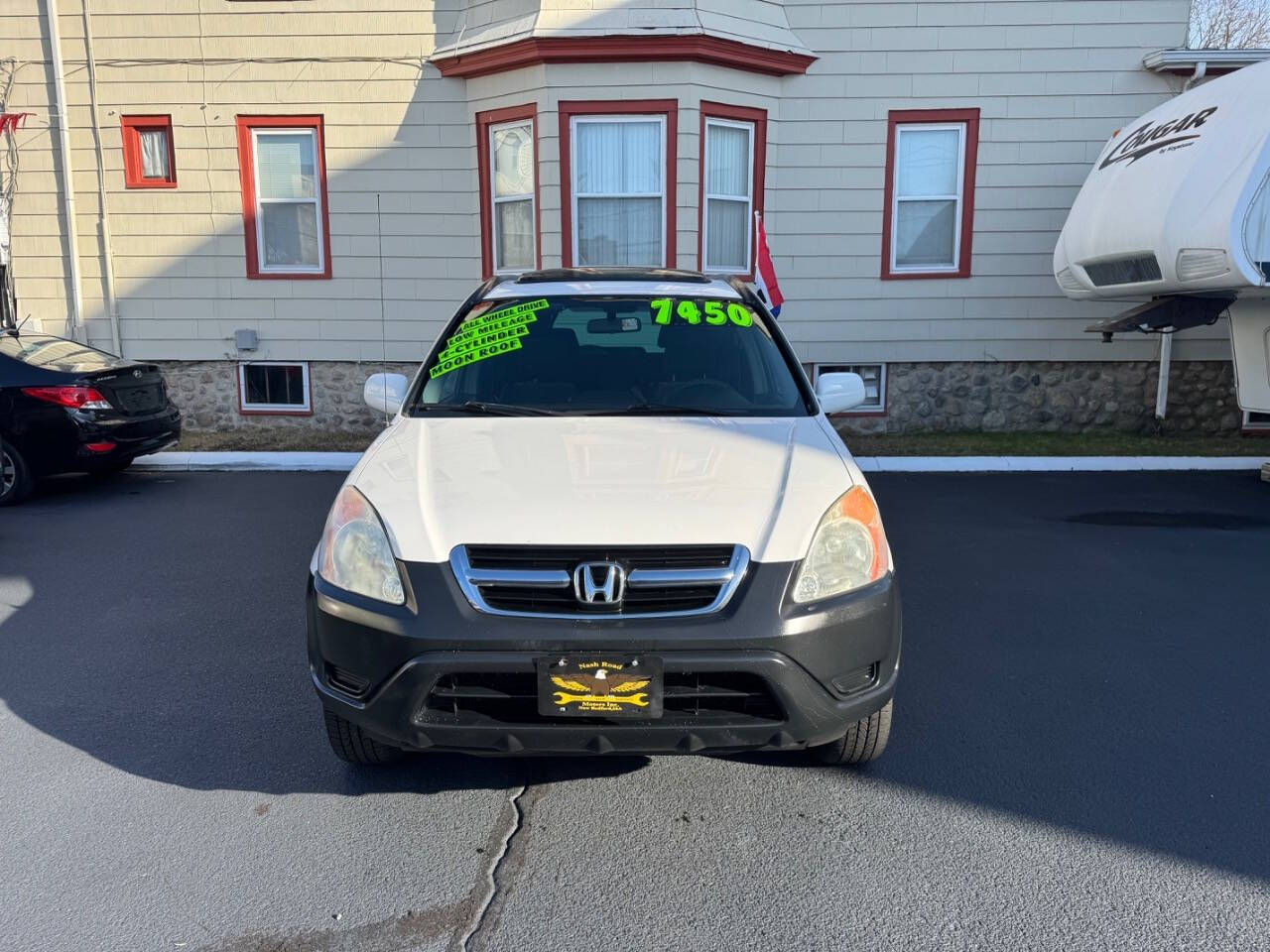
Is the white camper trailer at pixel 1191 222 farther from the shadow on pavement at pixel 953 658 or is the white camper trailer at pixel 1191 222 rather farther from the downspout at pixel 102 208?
the downspout at pixel 102 208

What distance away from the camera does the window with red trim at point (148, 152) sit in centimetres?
1067

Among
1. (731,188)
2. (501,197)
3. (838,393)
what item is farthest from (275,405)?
(838,393)

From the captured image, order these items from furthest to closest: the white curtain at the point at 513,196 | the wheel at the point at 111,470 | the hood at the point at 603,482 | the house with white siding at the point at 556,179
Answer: the white curtain at the point at 513,196, the house with white siding at the point at 556,179, the wheel at the point at 111,470, the hood at the point at 603,482

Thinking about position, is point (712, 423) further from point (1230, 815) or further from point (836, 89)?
point (836, 89)

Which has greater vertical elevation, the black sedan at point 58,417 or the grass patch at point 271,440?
the black sedan at point 58,417

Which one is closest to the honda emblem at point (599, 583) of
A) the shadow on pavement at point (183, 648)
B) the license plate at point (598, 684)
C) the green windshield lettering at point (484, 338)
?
the license plate at point (598, 684)

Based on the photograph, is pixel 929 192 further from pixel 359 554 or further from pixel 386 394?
pixel 359 554

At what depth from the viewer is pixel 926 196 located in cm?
1055

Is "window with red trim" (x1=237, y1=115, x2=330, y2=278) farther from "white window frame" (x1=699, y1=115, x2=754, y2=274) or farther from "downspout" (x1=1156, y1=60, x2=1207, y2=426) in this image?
"downspout" (x1=1156, y1=60, x2=1207, y2=426)

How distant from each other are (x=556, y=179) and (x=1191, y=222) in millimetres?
5804

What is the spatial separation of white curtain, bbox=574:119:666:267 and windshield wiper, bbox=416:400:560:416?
6496mm

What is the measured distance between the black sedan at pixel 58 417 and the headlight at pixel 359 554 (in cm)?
556

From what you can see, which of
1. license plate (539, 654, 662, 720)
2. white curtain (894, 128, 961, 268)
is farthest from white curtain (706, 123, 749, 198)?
license plate (539, 654, 662, 720)

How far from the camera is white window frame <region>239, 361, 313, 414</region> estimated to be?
1099cm
